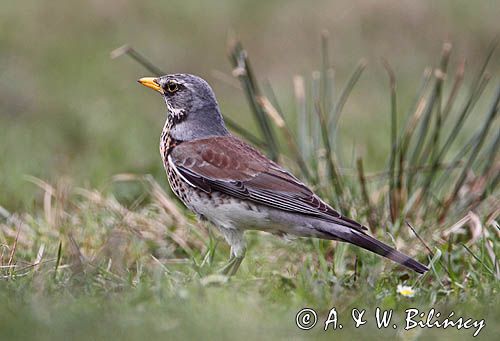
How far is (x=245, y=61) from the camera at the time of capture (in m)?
7.10

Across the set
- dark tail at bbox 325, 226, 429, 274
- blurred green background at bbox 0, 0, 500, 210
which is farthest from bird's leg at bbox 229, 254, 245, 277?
blurred green background at bbox 0, 0, 500, 210

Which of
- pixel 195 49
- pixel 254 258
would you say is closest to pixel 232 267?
pixel 254 258

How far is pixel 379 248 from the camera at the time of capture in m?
5.50

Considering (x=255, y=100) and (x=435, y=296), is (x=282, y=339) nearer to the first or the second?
(x=435, y=296)

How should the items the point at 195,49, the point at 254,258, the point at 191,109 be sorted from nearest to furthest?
the point at 191,109
the point at 254,258
the point at 195,49

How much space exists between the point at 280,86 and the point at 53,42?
285 cm

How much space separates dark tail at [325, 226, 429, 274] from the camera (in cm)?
549

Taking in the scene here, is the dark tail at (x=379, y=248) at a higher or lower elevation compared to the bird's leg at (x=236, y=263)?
higher

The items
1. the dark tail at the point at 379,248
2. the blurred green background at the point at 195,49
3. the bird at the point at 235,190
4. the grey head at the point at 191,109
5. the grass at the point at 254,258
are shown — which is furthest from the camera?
the blurred green background at the point at 195,49

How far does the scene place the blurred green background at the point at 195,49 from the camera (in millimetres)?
10383

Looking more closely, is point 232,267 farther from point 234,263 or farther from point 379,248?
point 379,248

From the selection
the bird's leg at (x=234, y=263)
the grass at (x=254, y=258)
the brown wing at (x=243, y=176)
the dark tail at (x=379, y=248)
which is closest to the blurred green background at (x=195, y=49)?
the grass at (x=254, y=258)

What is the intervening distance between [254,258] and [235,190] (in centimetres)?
74

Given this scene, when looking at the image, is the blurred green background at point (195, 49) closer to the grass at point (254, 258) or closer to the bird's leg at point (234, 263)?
the grass at point (254, 258)
